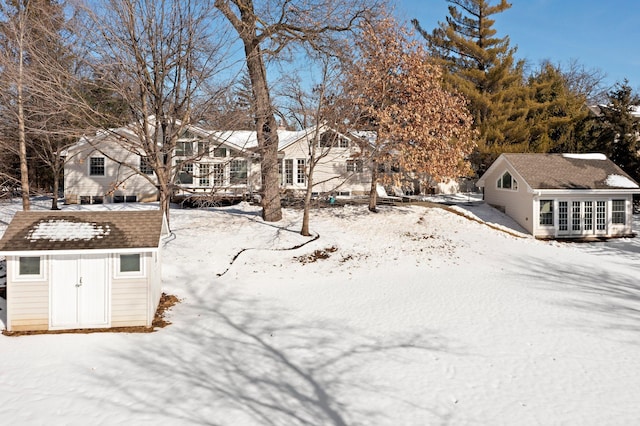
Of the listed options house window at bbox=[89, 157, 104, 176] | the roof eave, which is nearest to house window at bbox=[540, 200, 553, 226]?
the roof eave

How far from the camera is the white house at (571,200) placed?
904 inches

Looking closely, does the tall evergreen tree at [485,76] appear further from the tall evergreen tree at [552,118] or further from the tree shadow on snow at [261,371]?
the tree shadow on snow at [261,371]

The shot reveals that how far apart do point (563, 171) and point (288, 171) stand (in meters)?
18.6

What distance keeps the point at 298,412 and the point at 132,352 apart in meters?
4.64

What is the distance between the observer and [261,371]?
8547 millimetres

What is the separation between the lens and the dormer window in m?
24.9

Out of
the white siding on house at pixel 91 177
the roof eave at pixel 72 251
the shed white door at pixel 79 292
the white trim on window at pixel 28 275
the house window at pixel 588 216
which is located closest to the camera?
the roof eave at pixel 72 251

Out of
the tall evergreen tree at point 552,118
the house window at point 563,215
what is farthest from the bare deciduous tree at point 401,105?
the tall evergreen tree at point 552,118

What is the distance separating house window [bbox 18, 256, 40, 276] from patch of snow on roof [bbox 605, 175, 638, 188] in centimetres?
2750

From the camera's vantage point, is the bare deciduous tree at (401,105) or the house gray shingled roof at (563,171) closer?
the bare deciduous tree at (401,105)

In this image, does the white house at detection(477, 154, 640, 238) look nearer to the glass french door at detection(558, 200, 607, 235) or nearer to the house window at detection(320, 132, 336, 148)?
the glass french door at detection(558, 200, 607, 235)

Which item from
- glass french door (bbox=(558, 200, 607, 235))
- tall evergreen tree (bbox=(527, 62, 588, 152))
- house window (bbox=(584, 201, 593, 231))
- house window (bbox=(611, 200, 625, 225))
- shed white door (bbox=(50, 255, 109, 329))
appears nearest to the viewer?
shed white door (bbox=(50, 255, 109, 329))

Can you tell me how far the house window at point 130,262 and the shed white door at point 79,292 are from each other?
404 mm

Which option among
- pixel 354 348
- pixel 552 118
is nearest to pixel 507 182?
pixel 552 118
